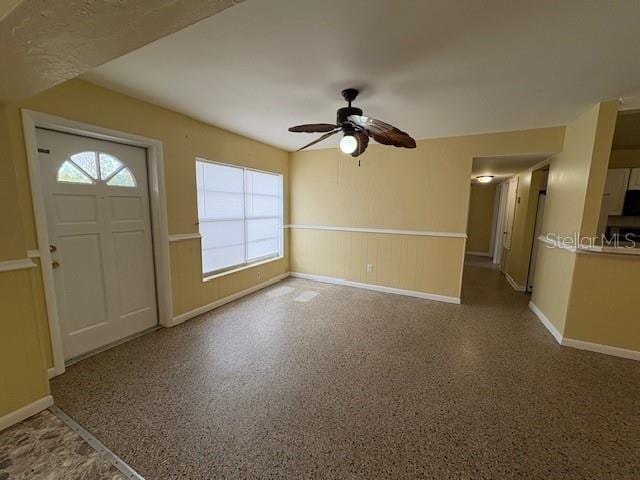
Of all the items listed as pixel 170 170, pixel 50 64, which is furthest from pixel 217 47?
pixel 170 170

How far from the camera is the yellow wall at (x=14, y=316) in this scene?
1.60 metres

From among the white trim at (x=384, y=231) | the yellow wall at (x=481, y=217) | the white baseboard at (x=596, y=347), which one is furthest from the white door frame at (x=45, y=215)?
the yellow wall at (x=481, y=217)

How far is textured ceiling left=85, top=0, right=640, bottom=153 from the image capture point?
4.47ft

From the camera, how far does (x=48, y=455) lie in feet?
4.80

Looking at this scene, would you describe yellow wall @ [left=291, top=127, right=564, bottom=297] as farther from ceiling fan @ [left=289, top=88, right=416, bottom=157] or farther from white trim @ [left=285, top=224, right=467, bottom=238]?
ceiling fan @ [left=289, top=88, right=416, bottom=157]

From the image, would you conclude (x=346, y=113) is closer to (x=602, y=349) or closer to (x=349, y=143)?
(x=349, y=143)

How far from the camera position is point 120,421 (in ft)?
5.52

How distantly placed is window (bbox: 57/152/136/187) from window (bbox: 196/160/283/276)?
803 millimetres

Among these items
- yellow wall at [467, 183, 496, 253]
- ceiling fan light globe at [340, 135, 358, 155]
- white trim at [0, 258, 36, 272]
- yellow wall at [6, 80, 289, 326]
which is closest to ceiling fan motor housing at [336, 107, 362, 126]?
Result: ceiling fan light globe at [340, 135, 358, 155]

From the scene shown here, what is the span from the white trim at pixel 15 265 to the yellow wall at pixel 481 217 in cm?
837

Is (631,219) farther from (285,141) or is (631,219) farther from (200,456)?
(200,456)

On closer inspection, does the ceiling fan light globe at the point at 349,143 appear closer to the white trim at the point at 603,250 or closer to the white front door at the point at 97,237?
the white front door at the point at 97,237

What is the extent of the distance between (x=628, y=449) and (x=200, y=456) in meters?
2.45

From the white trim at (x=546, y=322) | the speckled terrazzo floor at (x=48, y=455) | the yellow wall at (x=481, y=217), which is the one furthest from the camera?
the yellow wall at (x=481, y=217)
